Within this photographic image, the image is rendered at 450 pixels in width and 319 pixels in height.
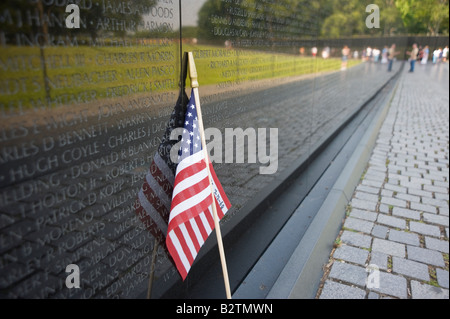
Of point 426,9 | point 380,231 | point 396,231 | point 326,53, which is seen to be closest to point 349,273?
point 380,231

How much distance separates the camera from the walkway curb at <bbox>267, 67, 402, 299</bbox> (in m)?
2.90

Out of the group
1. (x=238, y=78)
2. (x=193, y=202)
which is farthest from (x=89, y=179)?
(x=238, y=78)

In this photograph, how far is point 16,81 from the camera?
139 centimetres

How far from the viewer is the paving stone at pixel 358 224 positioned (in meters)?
4.26

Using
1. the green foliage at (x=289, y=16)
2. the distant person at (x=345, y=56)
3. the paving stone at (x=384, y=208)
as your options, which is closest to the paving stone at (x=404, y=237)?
the paving stone at (x=384, y=208)

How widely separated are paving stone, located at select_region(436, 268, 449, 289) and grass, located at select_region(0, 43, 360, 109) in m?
2.63

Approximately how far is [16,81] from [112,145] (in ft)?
1.96

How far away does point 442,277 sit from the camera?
339 cm

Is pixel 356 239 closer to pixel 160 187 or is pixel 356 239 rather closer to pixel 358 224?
pixel 358 224

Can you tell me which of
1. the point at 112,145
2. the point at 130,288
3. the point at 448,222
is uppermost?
the point at 112,145

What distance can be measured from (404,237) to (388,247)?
0.36 metres

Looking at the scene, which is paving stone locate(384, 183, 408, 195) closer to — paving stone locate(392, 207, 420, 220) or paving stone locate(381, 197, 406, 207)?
paving stone locate(381, 197, 406, 207)

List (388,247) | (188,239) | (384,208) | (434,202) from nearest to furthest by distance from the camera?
(188,239)
(388,247)
(384,208)
(434,202)
